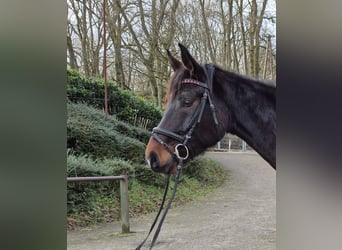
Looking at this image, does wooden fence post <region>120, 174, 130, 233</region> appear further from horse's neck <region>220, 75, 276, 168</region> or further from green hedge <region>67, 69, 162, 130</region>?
horse's neck <region>220, 75, 276, 168</region>

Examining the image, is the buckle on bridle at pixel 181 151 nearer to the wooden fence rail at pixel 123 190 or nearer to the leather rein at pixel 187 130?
the leather rein at pixel 187 130

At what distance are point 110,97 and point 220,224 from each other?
111cm

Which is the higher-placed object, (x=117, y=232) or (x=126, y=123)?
(x=126, y=123)

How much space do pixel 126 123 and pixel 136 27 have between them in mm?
668

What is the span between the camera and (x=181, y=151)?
1.62m

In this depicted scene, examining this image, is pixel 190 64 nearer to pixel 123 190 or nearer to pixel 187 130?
pixel 187 130

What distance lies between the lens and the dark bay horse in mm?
1602

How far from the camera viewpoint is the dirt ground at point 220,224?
196 centimetres

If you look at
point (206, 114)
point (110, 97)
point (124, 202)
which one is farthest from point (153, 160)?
point (110, 97)

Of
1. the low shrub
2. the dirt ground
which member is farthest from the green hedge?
the dirt ground

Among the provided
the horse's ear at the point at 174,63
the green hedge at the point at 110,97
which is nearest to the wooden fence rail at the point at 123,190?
the green hedge at the point at 110,97
